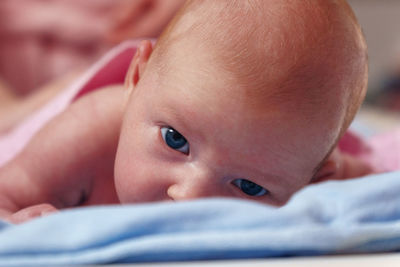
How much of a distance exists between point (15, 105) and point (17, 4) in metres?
0.57

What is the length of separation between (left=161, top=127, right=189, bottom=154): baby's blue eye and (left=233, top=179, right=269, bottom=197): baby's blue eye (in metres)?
0.07

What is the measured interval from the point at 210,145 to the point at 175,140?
0.05 metres

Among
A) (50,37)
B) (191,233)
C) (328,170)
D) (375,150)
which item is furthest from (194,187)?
(50,37)

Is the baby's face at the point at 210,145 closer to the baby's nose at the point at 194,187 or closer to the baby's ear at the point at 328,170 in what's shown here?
the baby's nose at the point at 194,187

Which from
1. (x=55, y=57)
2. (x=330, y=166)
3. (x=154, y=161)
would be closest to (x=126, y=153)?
(x=154, y=161)

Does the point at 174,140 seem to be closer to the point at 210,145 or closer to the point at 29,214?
the point at 210,145

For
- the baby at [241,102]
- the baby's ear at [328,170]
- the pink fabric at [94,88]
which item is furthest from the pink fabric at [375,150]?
the baby at [241,102]

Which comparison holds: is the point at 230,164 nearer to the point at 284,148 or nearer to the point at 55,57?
the point at 284,148

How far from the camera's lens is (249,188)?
66 cm

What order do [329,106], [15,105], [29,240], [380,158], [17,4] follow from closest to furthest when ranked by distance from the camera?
[29,240] → [329,106] → [380,158] → [15,105] → [17,4]

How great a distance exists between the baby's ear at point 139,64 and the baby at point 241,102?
1.6 inches

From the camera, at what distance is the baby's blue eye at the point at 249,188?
26.0 inches

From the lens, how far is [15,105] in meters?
1.26

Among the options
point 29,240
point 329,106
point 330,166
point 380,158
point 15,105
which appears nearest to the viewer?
point 29,240
